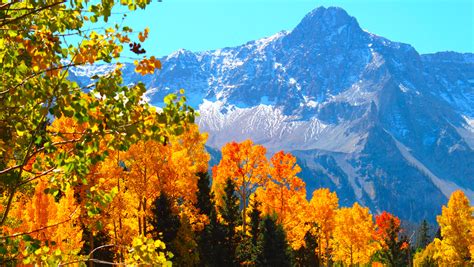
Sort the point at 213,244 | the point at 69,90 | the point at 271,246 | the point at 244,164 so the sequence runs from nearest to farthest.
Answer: the point at 69,90, the point at 271,246, the point at 213,244, the point at 244,164

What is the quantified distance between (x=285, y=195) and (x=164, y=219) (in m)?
11.8

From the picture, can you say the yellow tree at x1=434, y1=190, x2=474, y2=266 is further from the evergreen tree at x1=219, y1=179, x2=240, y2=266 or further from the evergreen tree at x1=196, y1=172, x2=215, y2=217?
the evergreen tree at x1=196, y1=172, x2=215, y2=217

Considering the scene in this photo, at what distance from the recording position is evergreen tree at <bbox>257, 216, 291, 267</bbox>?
33281 millimetres

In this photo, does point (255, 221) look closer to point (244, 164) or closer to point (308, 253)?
point (244, 164)

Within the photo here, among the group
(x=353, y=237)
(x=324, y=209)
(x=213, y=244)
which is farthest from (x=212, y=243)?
(x=353, y=237)

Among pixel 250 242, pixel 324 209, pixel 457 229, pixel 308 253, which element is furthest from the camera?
pixel 308 253

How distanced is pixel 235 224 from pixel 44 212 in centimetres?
2012

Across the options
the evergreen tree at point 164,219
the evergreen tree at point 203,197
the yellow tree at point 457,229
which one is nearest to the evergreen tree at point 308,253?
the yellow tree at point 457,229

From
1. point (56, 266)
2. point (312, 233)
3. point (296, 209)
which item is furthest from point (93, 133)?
point (312, 233)

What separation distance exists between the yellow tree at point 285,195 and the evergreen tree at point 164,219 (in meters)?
9.51

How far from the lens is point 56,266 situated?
19.8 ft

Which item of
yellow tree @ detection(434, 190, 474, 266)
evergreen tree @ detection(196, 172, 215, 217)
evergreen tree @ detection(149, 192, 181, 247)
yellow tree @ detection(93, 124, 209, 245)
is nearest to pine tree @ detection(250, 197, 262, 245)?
evergreen tree @ detection(196, 172, 215, 217)

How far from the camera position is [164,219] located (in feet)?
107

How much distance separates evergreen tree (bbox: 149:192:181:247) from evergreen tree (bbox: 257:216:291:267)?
18.5 feet
